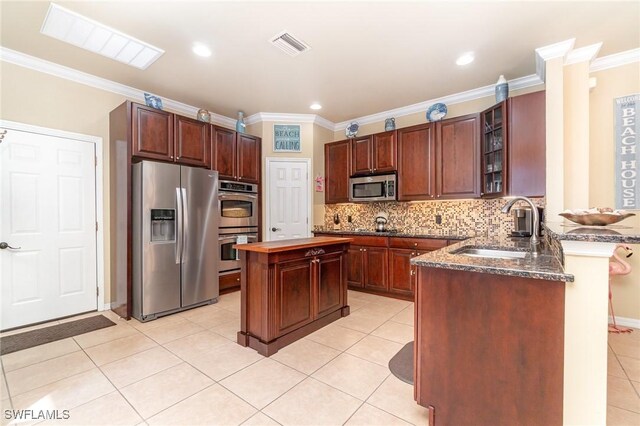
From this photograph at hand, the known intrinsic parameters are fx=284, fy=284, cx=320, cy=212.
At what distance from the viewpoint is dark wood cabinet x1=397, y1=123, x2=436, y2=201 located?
13.4ft

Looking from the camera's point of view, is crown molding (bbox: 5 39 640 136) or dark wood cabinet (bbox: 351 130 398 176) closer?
crown molding (bbox: 5 39 640 136)

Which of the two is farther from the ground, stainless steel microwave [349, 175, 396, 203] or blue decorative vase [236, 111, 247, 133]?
blue decorative vase [236, 111, 247, 133]

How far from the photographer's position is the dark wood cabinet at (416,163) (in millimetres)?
4098

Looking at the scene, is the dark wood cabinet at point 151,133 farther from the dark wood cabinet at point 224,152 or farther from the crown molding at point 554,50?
the crown molding at point 554,50

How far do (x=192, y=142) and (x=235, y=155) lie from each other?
2.33ft

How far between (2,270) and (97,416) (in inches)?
91.5

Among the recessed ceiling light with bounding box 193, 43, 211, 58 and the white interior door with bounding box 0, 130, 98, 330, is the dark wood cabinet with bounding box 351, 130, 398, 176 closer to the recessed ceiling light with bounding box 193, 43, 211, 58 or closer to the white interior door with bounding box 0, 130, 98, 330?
the recessed ceiling light with bounding box 193, 43, 211, 58

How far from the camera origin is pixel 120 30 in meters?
2.61

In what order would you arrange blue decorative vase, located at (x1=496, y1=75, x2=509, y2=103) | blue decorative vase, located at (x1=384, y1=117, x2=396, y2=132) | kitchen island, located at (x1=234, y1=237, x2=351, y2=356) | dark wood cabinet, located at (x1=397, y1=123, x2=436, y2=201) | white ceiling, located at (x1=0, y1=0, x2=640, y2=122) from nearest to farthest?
1. white ceiling, located at (x1=0, y1=0, x2=640, y2=122)
2. kitchen island, located at (x1=234, y1=237, x2=351, y2=356)
3. blue decorative vase, located at (x1=496, y1=75, x2=509, y2=103)
4. dark wood cabinet, located at (x1=397, y1=123, x2=436, y2=201)
5. blue decorative vase, located at (x1=384, y1=117, x2=396, y2=132)

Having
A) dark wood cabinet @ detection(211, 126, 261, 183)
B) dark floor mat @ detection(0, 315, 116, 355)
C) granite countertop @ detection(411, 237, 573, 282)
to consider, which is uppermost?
dark wood cabinet @ detection(211, 126, 261, 183)

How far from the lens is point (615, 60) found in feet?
9.99

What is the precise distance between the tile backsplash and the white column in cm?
263

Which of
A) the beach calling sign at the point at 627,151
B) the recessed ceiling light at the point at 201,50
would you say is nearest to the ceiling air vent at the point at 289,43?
the recessed ceiling light at the point at 201,50

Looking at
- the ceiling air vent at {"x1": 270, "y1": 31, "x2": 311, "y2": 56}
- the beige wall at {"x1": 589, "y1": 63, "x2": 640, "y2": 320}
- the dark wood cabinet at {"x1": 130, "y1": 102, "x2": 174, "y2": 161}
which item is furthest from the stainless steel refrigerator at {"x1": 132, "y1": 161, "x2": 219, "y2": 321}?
the beige wall at {"x1": 589, "y1": 63, "x2": 640, "y2": 320}
